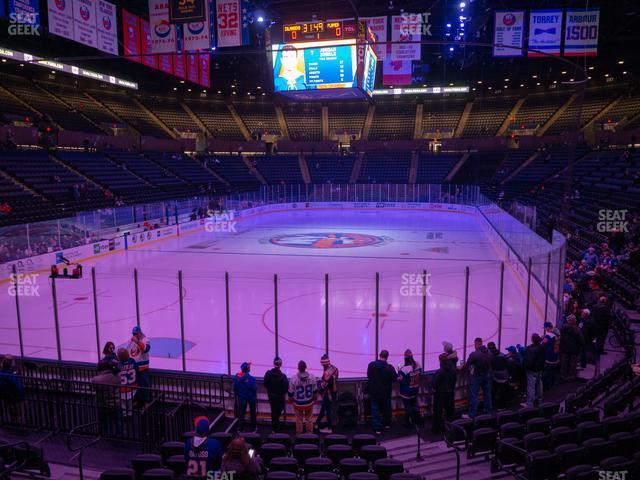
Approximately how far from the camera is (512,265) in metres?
15.9

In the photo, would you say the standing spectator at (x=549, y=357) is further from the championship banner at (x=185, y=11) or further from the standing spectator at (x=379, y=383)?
the championship banner at (x=185, y=11)

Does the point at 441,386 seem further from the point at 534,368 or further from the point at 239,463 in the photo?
the point at 239,463

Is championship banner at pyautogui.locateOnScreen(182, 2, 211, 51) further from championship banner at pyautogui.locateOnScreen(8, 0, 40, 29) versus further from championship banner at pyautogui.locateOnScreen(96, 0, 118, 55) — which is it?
championship banner at pyautogui.locateOnScreen(8, 0, 40, 29)

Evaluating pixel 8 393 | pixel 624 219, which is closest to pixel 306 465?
pixel 8 393

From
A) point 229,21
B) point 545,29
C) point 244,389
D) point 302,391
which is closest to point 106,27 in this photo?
point 229,21

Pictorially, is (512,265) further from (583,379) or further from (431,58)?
(431,58)

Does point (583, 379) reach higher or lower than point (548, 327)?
lower

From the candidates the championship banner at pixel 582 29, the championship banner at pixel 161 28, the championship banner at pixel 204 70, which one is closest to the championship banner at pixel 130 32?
the championship banner at pixel 161 28

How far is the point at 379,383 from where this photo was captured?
822cm

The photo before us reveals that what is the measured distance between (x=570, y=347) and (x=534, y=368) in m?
1.41

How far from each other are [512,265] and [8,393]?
553 inches

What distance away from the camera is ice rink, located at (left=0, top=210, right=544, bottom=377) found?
11.6m

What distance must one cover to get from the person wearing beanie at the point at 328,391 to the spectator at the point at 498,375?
2916 millimetres

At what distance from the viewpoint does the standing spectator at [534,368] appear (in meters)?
8.66
